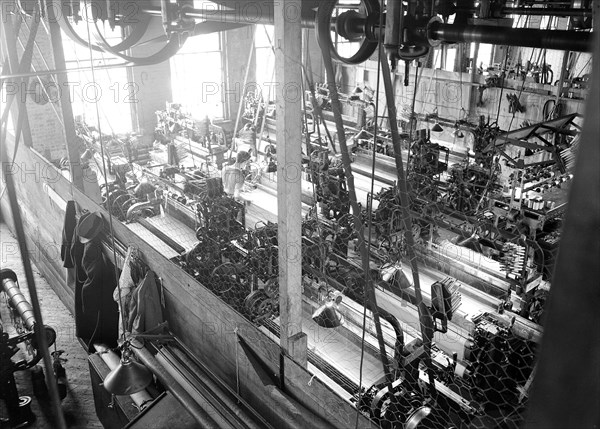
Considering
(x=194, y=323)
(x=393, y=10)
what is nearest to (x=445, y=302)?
(x=194, y=323)

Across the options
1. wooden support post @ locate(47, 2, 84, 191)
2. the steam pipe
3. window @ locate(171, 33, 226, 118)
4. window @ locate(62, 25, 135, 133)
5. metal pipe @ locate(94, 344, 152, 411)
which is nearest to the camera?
metal pipe @ locate(94, 344, 152, 411)

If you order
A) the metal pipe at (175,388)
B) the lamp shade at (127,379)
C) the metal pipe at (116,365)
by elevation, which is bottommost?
the metal pipe at (116,365)

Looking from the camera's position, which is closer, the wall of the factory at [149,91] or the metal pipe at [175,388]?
the metal pipe at [175,388]

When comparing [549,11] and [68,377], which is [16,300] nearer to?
[68,377]

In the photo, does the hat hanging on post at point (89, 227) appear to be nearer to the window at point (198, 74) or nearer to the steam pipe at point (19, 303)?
the steam pipe at point (19, 303)

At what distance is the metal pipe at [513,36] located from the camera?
1392 mm

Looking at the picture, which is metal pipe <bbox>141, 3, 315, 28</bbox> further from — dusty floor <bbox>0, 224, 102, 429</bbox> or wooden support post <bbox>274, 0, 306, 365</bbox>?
dusty floor <bbox>0, 224, 102, 429</bbox>

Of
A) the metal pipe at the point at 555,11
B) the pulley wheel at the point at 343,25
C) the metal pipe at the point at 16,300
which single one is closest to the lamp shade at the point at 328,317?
the pulley wheel at the point at 343,25

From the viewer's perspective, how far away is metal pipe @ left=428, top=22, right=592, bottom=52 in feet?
4.57

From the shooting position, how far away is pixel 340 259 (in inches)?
174

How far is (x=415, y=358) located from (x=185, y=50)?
9.00m

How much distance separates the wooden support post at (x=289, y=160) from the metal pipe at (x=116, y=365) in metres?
1.30

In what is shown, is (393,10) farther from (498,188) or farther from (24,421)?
(498,188)

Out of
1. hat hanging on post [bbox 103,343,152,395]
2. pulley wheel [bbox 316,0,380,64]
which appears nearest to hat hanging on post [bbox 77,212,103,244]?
hat hanging on post [bbox 103,343,152,395]
